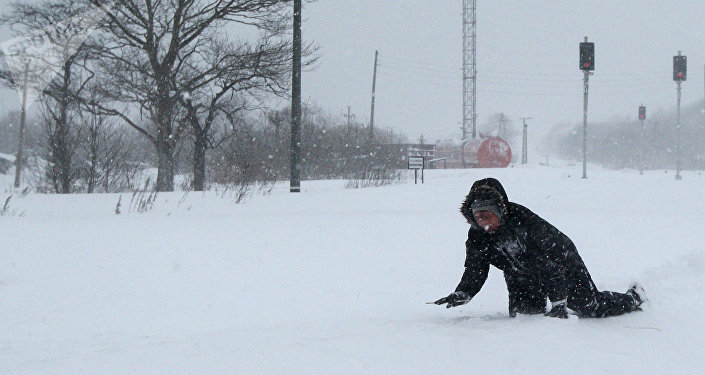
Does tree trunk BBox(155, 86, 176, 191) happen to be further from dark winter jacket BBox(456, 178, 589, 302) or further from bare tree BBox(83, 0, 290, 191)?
dark winter jacket BBox(456, 178, 589, 302)

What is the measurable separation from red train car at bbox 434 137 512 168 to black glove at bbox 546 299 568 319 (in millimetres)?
31743

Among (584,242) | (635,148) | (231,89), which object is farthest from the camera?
(635,148)

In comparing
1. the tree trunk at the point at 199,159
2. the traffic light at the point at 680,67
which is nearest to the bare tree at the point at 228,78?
the tree trunk at the point at 199,159

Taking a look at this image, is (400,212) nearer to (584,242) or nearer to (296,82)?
(584,242)

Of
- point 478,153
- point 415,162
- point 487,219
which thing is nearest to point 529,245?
point 487,219

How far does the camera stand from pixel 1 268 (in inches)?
194

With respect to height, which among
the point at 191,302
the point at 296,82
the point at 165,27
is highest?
the point at 165,27

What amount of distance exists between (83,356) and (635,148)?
293ft

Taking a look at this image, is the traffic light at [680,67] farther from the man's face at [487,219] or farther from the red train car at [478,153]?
the man's face at [487,219]

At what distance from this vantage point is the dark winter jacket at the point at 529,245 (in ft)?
11.7

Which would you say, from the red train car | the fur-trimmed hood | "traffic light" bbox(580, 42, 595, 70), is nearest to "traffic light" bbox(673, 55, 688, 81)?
"traffic light" bbox(580, 42, 595, 70)

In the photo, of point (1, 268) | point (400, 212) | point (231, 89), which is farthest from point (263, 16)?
point (1, 268)

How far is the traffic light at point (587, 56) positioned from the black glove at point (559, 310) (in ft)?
56.6

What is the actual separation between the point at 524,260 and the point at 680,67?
24.5m
